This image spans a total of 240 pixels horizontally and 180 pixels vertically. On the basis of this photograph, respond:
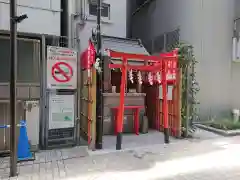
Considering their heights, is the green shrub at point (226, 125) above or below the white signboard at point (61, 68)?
below

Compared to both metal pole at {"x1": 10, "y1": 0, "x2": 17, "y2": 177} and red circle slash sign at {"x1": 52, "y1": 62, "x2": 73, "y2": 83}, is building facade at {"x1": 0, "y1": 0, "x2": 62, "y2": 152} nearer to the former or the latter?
red circle slash sign at {"x1": 52, "y1": 62, "x2": 73, "y2": 83}

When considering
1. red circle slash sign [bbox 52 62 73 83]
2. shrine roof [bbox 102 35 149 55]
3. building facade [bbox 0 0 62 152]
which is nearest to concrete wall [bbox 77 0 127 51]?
shrine roof [bbox 102 35 149 55]

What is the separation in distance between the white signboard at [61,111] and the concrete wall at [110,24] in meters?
4.00

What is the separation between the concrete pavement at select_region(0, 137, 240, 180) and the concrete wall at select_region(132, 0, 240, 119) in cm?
434

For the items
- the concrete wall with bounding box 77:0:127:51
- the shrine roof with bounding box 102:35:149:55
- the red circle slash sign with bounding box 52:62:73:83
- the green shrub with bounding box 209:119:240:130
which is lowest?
the green shrub with bounding box 209:119:240:130

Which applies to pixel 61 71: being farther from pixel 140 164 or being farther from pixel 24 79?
pixel 140 164

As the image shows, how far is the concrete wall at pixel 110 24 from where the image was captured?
1002cm

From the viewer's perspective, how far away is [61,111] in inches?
261

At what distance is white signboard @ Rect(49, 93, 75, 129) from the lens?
654cm

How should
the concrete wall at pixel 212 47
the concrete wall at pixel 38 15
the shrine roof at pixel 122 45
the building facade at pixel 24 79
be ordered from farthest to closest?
1. the concrete wall at pixel 212 47
2. the shrine roof at pixel 122 45
3. the concrete wall at pixel 38 15
4. the building facade at pixel 24 79

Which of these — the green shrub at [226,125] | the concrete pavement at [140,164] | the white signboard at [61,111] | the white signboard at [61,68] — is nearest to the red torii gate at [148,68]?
the concrete pavement at [140,164]

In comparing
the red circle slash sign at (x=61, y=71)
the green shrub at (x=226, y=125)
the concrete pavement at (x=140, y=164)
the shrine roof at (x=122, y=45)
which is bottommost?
the concrete pavement at (x=140, y=164)

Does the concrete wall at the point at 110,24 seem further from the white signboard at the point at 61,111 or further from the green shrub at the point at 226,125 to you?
the green shrub at the point at 226,125

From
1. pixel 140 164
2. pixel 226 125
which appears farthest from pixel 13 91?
pixel 226 125
